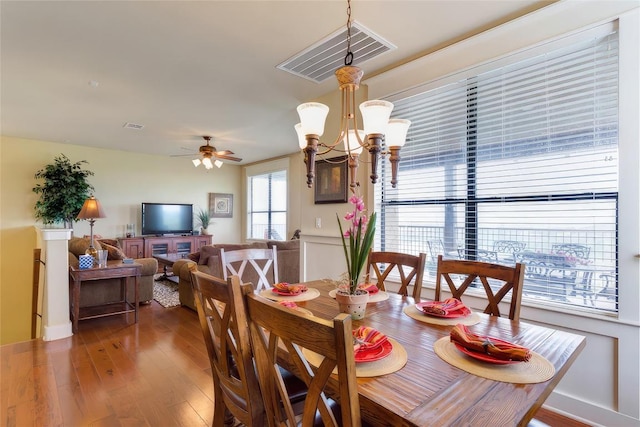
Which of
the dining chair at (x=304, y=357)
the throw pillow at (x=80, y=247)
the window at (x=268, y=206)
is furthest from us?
the window at (x=268, y=206)

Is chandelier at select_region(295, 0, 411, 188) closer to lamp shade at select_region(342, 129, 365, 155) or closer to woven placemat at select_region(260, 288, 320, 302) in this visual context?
lamp shade at select_region(342, 129, 365, 155)

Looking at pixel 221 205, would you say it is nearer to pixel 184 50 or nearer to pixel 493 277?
pixel 184 50

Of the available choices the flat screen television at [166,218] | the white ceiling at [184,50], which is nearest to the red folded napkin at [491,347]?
the white ceiling at [184,50]

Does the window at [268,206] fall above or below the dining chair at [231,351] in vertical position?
above

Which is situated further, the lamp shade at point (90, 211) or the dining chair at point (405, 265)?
the lamp shade at point (90, 211)

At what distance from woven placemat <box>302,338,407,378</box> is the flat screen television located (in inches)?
258

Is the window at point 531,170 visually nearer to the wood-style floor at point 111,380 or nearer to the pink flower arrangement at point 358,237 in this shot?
the wood-style floor at point 111,380

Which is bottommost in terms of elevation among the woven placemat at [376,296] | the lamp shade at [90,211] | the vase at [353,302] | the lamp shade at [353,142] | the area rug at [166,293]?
the area rug at [166,293]

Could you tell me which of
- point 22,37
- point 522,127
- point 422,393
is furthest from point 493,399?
point 22,37

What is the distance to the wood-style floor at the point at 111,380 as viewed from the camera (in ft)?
6.17

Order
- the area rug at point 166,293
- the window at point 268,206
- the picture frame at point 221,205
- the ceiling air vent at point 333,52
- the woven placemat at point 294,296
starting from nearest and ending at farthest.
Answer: the woven placemat at point 294,296
the ceiling air vent at point 333,52
the area rug at point 166,293
the window at point 268,206
the picture frame at point 221,205

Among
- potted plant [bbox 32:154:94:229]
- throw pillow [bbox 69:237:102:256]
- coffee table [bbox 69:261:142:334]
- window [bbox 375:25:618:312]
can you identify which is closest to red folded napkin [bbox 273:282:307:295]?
window [bbox 375:25:618:312]

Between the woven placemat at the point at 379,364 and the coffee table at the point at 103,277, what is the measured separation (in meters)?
3.30

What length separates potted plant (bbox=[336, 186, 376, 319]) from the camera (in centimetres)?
131
